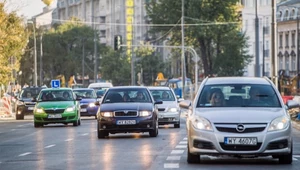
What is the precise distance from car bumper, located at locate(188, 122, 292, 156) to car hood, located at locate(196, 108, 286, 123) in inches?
9.0

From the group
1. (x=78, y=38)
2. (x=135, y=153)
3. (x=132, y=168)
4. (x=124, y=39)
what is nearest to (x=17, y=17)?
(x=135, y=153)

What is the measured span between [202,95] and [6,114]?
44.8 meters

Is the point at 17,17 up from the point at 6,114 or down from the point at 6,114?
up

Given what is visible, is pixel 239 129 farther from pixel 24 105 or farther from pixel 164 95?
pixel 24 105

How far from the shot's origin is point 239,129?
18.9 meters

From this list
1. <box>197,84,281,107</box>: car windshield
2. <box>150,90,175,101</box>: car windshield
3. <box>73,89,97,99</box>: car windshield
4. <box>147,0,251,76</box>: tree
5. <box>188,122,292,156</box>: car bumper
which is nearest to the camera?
<box>188,122,292,156</box>: car bumper

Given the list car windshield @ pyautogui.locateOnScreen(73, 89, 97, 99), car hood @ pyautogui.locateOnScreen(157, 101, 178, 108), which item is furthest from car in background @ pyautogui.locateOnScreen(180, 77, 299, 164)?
car windshield @ pyautogui.locateOnScreen(73, 89, 97, 99)

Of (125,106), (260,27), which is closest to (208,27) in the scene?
(260,27)

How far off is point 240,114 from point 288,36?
105391 millimetres

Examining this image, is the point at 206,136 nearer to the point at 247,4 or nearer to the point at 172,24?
the point at 172,24

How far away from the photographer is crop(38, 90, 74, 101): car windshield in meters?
43.5

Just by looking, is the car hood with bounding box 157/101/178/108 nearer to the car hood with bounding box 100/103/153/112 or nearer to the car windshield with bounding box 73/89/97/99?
the car hood with bounding box 100/103/153/112

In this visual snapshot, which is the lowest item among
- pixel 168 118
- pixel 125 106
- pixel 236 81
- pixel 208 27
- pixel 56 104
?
pixel 168 118

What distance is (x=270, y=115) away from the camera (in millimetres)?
19172
